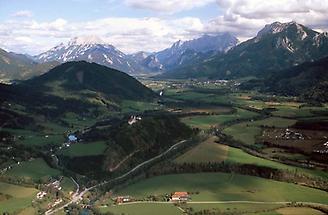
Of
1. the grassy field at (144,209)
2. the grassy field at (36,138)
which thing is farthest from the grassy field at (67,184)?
the grassy field at (36,138)

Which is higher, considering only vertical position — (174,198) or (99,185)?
(174,198)

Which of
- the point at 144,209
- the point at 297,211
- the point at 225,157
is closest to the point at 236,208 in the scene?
the point at 297,211

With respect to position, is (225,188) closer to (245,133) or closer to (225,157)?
(225,157)

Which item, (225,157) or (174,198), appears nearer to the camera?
(174,198)

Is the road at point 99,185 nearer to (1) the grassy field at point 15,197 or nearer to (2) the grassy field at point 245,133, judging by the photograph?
(1) the grassy field at point 15,197

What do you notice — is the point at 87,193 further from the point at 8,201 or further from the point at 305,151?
the point at 305,151

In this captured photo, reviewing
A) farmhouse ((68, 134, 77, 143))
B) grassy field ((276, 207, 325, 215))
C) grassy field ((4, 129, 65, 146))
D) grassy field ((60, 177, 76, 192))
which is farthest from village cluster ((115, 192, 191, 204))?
grassy field ((4, 129, 65, 146))

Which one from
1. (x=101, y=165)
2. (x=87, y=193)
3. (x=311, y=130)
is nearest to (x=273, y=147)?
(x=311, y=130)

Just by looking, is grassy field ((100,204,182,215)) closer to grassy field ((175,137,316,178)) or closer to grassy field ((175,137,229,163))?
grassy field ((175,137,316,178))
